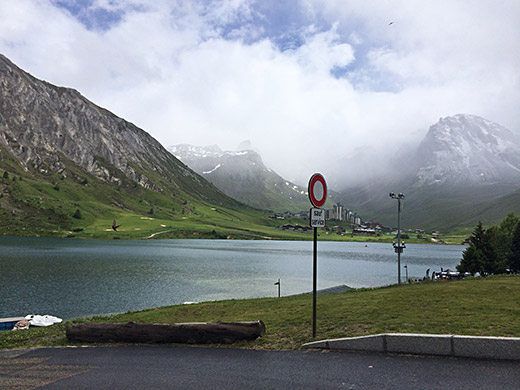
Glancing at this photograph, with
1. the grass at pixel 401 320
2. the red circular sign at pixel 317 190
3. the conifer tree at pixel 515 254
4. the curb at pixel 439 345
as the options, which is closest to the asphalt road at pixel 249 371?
the curb at pixel 439 345

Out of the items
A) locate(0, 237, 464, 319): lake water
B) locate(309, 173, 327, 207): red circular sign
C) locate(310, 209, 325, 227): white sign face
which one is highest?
locate(309, 173, 327, 207): red circular sign

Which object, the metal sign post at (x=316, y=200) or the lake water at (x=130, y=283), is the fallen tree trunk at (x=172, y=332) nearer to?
the metal sign post at (x=316, y=200)

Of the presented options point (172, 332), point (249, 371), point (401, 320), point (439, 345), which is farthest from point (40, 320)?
point (439, 345)

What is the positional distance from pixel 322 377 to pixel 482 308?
34.3ft

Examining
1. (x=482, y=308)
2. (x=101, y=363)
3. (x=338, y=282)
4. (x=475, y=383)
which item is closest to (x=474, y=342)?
(x=475, y=383)

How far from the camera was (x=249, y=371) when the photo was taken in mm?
12047

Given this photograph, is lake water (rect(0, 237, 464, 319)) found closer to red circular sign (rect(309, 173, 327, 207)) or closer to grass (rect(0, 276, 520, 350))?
grass (rect(0, 276, 520, 350))

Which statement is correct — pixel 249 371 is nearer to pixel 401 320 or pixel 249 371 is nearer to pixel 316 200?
pixel 316 200

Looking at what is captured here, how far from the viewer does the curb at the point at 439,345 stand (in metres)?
11.4

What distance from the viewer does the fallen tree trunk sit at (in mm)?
15672

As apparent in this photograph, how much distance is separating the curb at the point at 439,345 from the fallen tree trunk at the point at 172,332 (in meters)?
3.81

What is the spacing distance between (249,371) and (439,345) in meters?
5.96

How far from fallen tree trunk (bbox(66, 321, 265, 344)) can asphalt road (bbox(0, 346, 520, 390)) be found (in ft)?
2.76

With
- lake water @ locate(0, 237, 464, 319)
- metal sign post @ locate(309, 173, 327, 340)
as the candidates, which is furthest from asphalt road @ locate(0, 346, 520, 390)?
lake water @ locate(0, 237, 464, 319)
